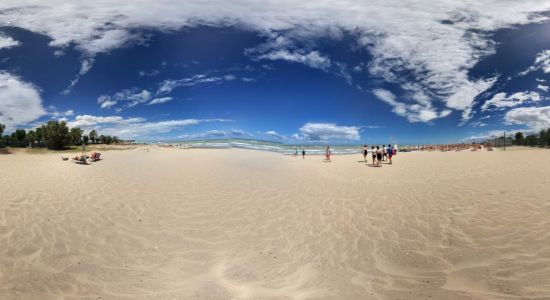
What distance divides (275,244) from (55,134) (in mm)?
69806

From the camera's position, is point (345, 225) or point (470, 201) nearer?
point (345, 225)

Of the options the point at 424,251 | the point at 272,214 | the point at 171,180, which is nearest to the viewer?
→ the point at 424,251

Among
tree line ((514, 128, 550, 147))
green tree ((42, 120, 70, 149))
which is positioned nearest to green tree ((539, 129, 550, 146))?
tree line ((514, 128, 550, 147))

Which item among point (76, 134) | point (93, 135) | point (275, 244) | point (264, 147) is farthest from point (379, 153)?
point (93, 135)

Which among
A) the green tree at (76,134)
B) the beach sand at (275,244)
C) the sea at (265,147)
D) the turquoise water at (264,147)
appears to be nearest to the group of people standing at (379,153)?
the beach sand at (275,244)

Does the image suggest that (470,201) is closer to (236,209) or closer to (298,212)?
(298,212)

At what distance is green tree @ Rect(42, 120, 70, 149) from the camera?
64625mm

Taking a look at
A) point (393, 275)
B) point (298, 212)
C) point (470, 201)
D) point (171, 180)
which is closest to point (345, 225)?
point (298, 212)

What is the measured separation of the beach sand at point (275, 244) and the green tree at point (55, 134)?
60.0 m

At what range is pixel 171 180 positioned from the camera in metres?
16.5

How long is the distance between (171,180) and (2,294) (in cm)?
1085

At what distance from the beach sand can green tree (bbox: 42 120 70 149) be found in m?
60.0

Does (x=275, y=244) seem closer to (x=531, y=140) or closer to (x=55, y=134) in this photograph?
(x=55, y=134)

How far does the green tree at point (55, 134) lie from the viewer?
212ft
